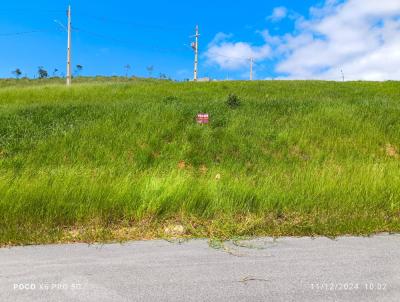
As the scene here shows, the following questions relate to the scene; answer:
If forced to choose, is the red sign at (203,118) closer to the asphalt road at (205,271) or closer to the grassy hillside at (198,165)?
the grassy hillside at (198,165)

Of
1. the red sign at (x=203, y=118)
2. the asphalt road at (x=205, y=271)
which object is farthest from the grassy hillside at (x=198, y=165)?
the asphalt road at (x=205, y=271)

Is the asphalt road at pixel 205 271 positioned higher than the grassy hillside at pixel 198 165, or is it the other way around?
the grassy hillside at pixel 198 165

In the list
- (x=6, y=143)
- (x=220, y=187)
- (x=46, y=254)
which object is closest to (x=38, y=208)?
(x=46, y=254)

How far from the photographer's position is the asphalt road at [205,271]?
2.90 meters

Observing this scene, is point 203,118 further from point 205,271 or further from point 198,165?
point 205,271

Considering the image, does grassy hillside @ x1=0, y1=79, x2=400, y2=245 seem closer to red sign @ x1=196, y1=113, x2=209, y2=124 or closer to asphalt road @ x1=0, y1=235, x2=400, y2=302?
red sign @ x1=196, y1=113, x2=209, y2=124

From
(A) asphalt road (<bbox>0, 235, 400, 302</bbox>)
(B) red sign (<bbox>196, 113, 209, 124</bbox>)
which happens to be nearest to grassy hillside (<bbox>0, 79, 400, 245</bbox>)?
(B) red sign (<bbox>196, 113, 209, 124</bbox>)

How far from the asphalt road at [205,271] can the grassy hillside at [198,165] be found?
0.40 meters

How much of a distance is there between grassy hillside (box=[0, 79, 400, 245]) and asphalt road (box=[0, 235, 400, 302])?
40 centimetres

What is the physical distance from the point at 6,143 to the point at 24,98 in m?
10.7

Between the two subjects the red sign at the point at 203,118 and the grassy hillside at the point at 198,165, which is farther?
the red sign at the point at 203,118

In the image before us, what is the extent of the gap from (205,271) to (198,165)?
747cm

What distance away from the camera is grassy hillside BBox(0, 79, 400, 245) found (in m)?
4.55

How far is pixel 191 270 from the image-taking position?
3.30 m
